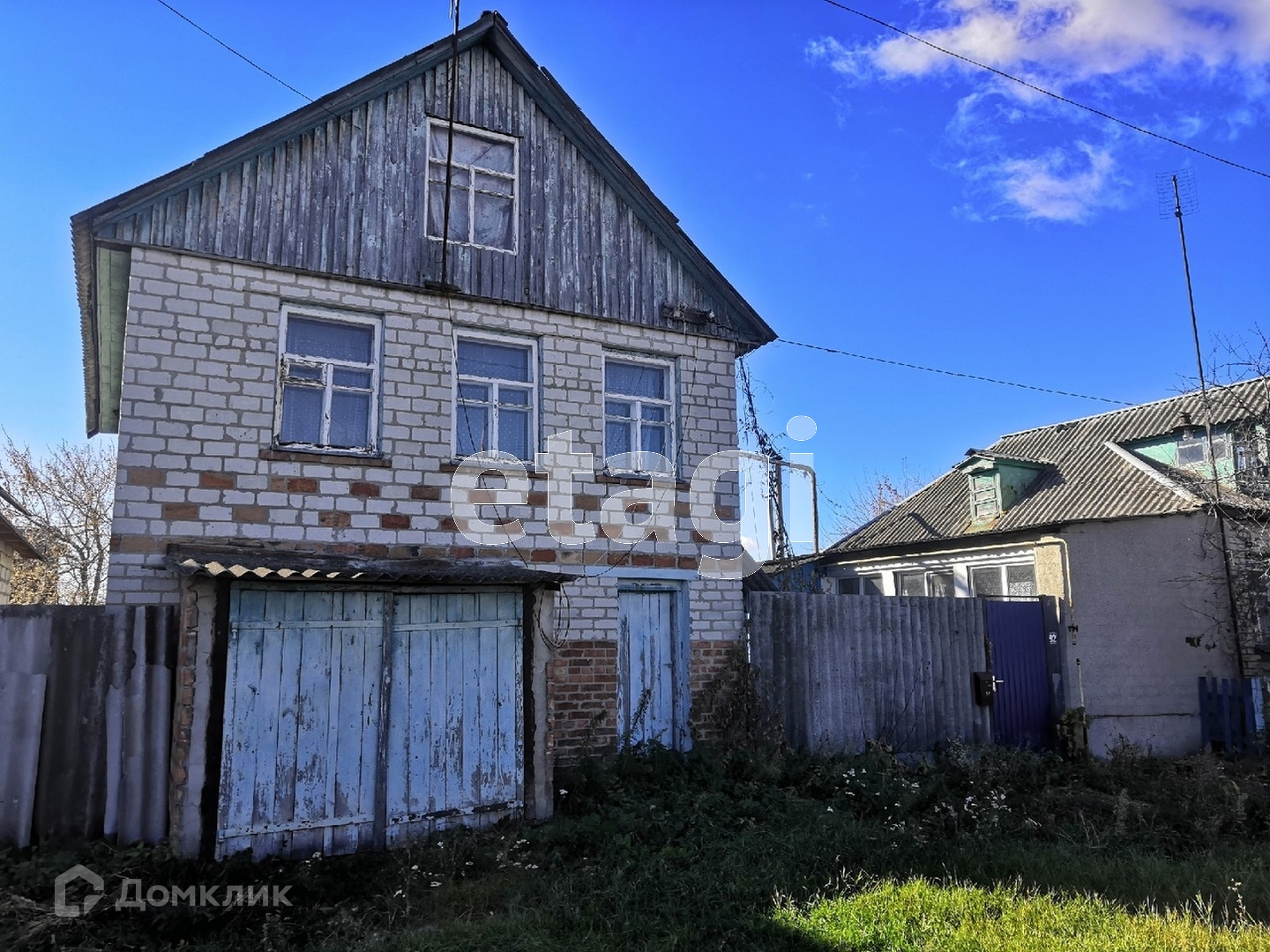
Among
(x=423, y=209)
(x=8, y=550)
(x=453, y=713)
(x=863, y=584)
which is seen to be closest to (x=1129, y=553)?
(x=863, y=584)

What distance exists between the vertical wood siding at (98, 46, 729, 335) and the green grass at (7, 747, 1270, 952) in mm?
5256

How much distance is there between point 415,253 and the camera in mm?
9297

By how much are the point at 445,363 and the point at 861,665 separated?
611 centimetres

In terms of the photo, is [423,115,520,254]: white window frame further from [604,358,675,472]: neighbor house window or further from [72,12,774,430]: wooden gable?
[604,358,675,472]: neighbor house window

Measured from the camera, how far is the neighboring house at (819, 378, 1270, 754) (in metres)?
12.9

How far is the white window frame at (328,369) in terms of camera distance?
27.8ft

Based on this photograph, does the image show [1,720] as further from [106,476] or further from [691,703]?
[106,476]

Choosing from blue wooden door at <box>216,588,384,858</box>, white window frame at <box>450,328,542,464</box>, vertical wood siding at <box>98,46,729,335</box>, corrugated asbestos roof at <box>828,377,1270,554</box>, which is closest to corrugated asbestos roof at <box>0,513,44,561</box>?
vertical wood siding at <box>98,46,729,335</box>

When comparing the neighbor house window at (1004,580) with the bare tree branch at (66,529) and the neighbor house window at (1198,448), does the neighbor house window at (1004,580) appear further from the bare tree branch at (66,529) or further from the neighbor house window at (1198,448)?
the bare tree branch at (66,529)

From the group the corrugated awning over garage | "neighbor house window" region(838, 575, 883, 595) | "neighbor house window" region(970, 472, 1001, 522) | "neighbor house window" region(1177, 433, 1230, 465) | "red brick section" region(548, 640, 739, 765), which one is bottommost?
"red brick section" region(548, 640, 739, 765)

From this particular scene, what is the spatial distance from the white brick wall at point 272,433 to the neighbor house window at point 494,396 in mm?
173

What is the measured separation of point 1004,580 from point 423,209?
11.1 metres

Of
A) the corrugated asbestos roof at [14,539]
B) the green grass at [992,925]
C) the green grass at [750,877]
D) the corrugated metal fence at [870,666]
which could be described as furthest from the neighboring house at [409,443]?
the corrugated asbestos roof at [14,539]

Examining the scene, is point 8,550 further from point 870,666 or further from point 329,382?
point 870,666
